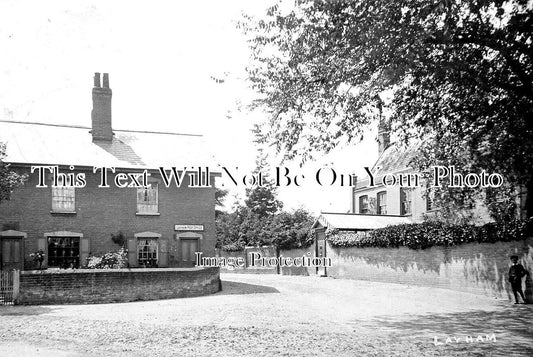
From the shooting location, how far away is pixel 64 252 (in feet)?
88.1

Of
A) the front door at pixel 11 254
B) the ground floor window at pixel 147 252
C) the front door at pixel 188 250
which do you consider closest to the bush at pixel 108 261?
the ground floor window at pixel 147 252

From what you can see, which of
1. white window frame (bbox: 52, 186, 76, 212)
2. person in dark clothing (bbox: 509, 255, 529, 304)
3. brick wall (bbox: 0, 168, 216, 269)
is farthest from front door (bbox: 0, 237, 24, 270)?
person in dark clothing (bbox: 509, 255, 529, 304)

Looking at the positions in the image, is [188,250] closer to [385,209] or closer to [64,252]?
[64,252]

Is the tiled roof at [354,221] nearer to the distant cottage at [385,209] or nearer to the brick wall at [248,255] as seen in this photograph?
the distant cottage at [385,209]

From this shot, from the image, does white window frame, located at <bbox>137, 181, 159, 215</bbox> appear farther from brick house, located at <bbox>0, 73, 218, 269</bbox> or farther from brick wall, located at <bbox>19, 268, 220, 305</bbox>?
brick wall, located at <bbox>19, 268, 220, 305</bbox>

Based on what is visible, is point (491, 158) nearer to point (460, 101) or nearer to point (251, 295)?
point (460, 101)

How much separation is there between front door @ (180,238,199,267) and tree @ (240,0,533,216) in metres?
15.3

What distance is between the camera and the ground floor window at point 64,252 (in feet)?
87.4

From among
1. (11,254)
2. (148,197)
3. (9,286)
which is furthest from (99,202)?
(9,286)

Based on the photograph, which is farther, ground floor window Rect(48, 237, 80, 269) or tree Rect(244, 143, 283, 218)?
tree Rect(244, 143, 283, 218)

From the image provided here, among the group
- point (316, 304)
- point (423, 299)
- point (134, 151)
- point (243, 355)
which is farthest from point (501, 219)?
point (134, 151)

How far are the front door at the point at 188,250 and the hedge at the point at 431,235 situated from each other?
8.58m

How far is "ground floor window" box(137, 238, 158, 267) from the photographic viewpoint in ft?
92.1

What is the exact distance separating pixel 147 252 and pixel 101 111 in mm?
8044
